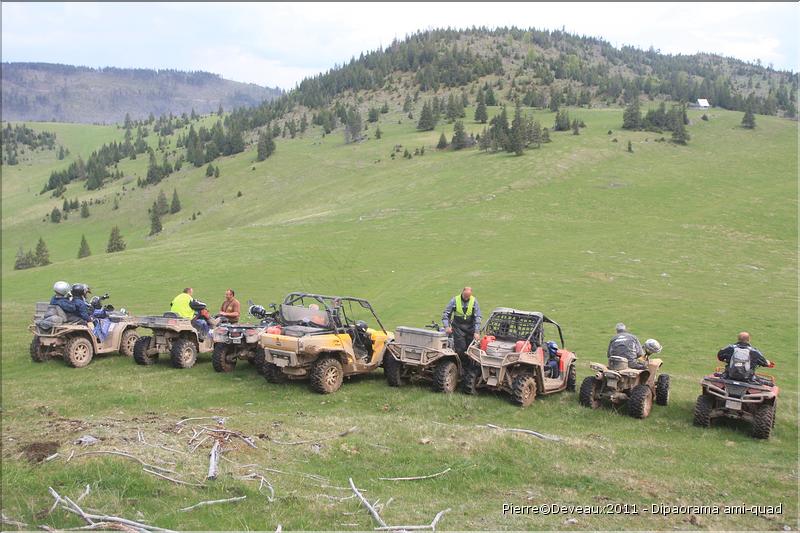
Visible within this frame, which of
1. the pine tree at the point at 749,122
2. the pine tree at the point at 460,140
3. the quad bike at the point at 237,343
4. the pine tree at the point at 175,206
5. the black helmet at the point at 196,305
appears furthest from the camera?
the pine tree at the point at 175,206

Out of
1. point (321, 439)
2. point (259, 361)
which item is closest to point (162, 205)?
point (259, 361)

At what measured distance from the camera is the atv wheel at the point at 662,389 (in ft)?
46.4

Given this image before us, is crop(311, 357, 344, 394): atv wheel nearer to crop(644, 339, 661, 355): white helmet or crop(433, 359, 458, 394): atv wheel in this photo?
crop(433, 359, 458, 394): atv wheel

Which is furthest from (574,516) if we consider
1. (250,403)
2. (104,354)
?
(104,354)

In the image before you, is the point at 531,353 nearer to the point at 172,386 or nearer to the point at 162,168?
the point at 172,386

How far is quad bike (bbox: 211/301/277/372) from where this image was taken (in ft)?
53.1

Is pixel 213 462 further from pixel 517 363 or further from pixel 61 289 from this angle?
pixel 61 289

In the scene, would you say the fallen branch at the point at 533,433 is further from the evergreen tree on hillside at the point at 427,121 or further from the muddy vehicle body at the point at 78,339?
the evergreen tree on hillside at the point at 427,121

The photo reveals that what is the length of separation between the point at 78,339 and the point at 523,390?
1273 centimetres

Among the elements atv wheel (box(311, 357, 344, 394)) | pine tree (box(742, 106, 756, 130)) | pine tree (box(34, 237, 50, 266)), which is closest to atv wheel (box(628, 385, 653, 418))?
atv wheel (box(311, 357, 344, 394))

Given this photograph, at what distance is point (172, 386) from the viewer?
14703 millimetres

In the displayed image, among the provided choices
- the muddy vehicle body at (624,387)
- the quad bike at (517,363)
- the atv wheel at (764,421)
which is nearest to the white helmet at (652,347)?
the muddy vehicle body at (624,387)

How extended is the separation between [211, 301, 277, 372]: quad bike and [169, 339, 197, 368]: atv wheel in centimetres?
89

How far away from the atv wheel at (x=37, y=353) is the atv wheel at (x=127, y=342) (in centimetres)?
207
